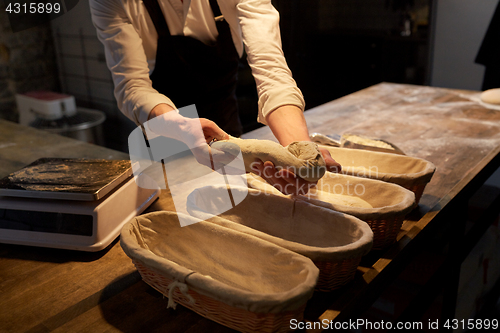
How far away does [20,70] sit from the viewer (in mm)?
3516

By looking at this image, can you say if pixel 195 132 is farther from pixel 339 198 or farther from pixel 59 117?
pixel 59 117

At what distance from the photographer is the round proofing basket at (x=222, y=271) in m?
0.61

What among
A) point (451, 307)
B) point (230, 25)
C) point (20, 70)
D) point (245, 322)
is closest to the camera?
point (245, 322)

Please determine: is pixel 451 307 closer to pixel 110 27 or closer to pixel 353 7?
pixel 110 27

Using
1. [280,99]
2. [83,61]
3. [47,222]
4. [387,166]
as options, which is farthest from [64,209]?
[83,61]

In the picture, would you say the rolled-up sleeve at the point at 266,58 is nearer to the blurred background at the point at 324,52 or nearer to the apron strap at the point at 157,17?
the apron strap at the point at 157,17

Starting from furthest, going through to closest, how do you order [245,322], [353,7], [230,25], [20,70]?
[353,7]
[20,70]
[230,25]
[245,322]

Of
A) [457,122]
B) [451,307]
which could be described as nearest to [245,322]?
[451,307]

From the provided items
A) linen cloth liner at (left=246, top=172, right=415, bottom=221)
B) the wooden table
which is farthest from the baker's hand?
the wooden table

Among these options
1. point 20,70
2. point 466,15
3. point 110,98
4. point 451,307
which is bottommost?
point 451,307

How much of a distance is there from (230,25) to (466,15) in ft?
11.8

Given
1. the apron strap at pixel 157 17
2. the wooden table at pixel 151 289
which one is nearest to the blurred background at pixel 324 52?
the wooden table at pixel 151 289

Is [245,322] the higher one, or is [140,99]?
[140,99]

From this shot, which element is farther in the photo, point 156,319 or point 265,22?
point 265,22
